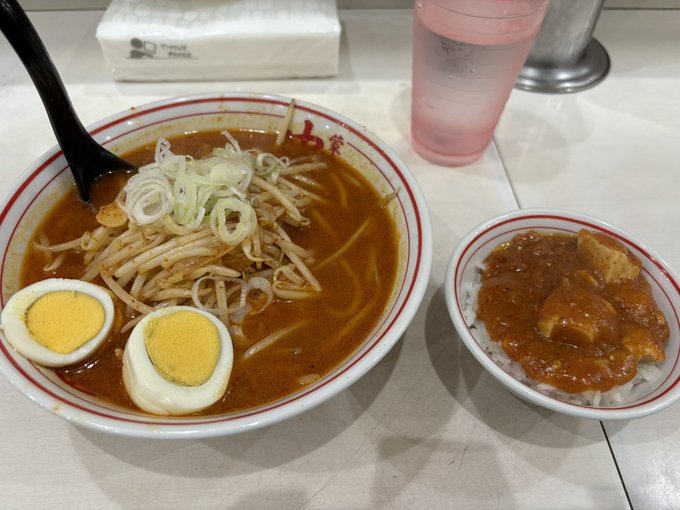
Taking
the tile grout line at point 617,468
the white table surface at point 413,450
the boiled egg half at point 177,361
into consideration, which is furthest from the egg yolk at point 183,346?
the tile grout line at point 617,468

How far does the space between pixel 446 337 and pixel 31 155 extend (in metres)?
1.81

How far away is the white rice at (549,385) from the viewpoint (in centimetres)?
126

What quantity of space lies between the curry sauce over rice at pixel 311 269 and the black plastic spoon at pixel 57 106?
0.07 m

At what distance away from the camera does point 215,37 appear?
7.14 ft

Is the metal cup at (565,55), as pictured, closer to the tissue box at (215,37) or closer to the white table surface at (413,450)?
the white table surface at (413,450)

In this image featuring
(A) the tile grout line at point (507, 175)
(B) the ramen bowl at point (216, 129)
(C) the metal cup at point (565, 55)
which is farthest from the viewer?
(C) the metal cup at point (565, 55)

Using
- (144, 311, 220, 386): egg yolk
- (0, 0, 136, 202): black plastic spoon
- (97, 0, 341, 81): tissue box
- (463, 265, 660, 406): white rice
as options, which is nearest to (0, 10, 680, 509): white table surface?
(463, 265, 660, 406): white rice

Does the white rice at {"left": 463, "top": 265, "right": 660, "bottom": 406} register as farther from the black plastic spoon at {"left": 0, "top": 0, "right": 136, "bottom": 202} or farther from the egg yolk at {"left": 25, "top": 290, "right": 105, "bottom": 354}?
the black plastic spoon at {"left": 0, "top": 0, "right": 136, "bottom": 202}

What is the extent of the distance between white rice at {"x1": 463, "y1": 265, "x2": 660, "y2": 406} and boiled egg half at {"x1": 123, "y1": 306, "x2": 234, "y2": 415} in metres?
0.69

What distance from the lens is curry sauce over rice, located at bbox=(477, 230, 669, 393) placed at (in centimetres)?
127

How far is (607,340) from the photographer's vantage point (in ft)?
4.28

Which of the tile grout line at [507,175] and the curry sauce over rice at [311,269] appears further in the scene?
the tile grout line at [507,175]

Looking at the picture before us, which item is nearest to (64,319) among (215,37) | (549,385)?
(549,385)

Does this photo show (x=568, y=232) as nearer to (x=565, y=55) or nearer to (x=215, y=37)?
(x=565, y=55)
